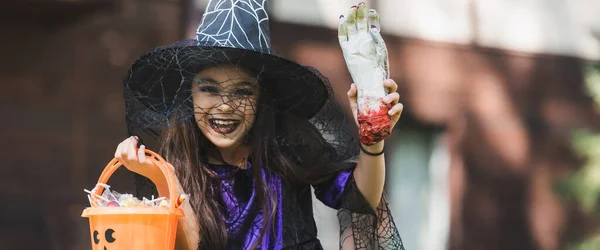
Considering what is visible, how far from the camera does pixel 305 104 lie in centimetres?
259

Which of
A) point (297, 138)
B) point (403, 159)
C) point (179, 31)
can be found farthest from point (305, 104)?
point (403, 159)

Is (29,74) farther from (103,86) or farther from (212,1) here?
(212,1)

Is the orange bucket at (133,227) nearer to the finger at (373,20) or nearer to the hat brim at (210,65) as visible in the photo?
the hat brim at (210,65)

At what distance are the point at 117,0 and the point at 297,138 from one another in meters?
2.49

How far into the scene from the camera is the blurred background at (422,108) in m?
4.55

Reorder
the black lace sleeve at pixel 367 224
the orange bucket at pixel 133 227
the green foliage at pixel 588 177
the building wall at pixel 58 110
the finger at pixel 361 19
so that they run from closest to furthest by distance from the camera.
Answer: the orange bucket at pixel 133 227 < the finger at pixel 361 19 < the black lace sleeve at pixel 367 224 < the building wall at pixel 58 110 < the green foliage at pixel 588 177

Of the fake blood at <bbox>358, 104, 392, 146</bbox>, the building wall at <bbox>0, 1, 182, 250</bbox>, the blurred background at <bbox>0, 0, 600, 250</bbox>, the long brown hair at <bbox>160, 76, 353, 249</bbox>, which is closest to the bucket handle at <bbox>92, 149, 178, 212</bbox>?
the long brown hair at <bbox>160, 76, 353, 249</bbox>

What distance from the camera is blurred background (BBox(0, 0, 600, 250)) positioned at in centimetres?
455

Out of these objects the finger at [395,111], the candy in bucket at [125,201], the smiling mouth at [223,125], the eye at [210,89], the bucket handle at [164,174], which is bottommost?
the candy in bucket at [125,201]

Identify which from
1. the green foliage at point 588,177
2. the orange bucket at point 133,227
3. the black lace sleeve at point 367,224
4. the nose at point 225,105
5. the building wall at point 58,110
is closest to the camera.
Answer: the orange bucket at point 133,227

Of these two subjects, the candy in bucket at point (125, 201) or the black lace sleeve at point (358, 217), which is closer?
the candy in bucket at point (125, 201)

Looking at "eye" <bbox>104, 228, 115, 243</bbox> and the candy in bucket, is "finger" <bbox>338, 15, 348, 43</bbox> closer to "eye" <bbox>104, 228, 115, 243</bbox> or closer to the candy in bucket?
the candy in bucket

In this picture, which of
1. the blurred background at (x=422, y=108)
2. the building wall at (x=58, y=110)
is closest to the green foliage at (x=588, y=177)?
the blurred background at (x=422, y=108)

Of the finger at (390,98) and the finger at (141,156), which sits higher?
the finger at (390,98)
